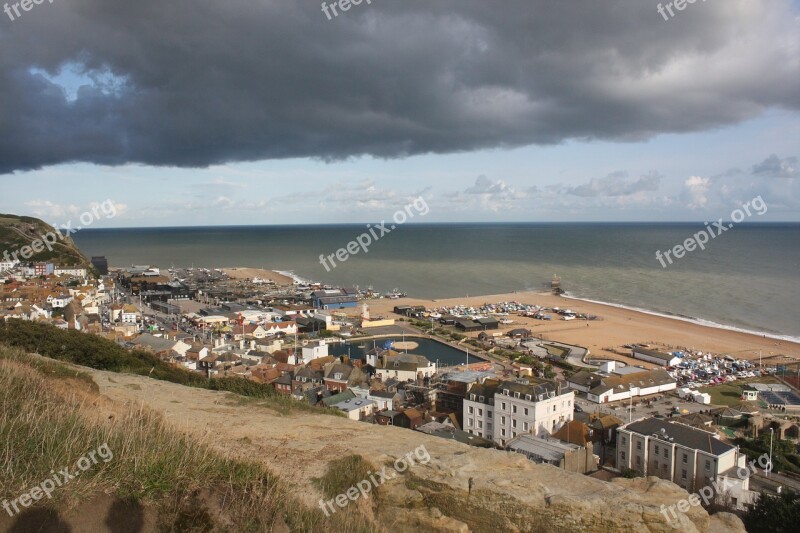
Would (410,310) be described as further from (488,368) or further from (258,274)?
(258,274)

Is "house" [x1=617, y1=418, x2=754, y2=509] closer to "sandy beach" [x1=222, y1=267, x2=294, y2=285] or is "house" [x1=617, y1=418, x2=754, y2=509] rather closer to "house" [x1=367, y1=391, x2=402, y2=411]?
"house" [x1=367, y1=391, x2=402, y2=411]

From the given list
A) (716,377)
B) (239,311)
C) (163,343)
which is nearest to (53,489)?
(163,343)

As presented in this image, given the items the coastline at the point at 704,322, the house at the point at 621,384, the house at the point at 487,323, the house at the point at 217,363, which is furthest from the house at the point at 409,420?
the coastline at the point at 704,322

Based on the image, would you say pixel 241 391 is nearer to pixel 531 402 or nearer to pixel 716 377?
pixel 531 402

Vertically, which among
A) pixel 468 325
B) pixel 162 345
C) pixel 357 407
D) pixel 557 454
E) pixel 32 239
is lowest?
pixel 468 325

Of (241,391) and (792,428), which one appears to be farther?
(792,428)

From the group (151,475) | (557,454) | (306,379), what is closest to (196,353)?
(306,379)
